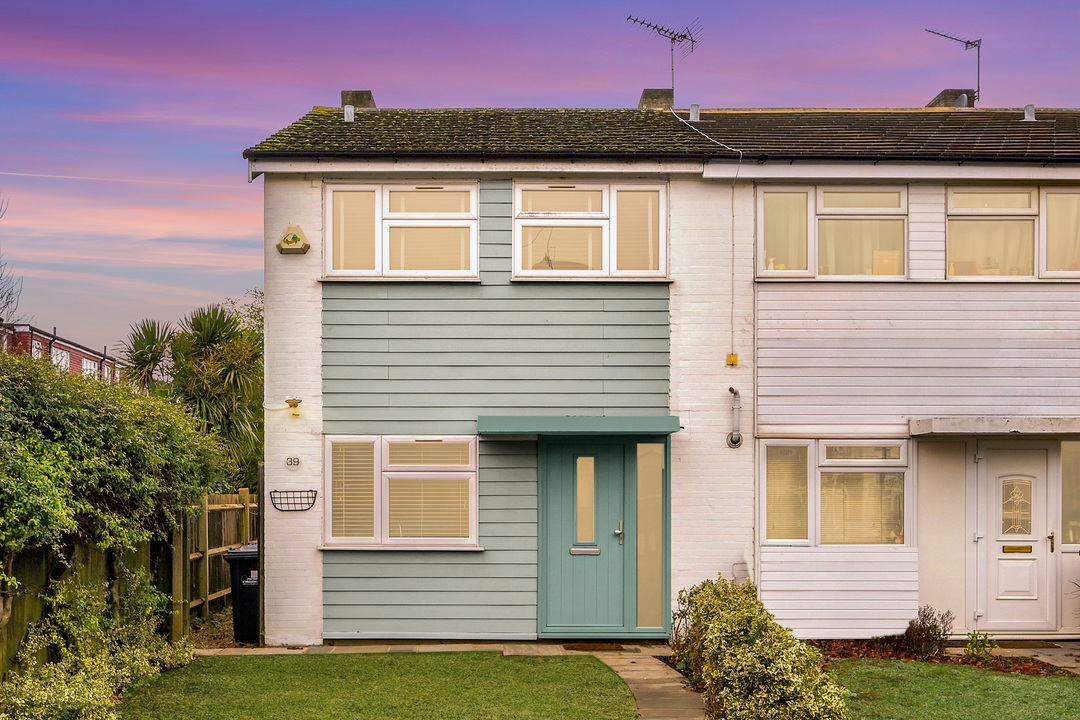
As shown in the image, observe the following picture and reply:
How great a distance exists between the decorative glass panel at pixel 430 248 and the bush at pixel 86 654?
4.25 metres

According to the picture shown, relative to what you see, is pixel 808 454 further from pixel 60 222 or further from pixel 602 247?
pixel 60 222

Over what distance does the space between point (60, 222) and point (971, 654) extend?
72.2 feet

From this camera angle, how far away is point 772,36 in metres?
14.1

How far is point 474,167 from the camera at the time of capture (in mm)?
9961

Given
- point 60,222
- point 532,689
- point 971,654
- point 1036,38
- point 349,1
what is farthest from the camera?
point 60,222

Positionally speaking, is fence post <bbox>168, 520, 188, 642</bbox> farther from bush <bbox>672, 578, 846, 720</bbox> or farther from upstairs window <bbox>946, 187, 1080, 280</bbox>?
upstairs window <bbox>946, 187, 1080, 280</bbox>

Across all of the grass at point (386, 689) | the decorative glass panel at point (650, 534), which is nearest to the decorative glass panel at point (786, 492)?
the decorative glass panel at point (650, 534)

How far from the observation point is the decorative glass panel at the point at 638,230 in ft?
33.3

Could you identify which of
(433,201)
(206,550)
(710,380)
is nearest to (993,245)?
(710,380)

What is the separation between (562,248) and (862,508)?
177 inches

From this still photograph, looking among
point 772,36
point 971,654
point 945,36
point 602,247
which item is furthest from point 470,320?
point 945,36

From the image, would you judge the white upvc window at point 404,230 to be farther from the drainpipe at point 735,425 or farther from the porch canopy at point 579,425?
the drainpipe at point 735,425

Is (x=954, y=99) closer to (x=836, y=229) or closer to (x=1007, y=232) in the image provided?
(x=1007, y=232)

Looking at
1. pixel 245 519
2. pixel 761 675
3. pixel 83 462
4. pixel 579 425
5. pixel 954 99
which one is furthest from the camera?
pixel 954 99
